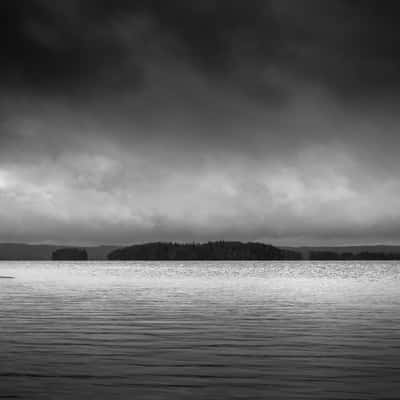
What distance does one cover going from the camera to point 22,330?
118 ft

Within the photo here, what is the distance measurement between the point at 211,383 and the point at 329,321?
2253 centimetres

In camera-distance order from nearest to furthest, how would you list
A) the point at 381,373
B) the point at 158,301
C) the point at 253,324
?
the point at 381,373 → the point at 253,324 → the point at 158,301

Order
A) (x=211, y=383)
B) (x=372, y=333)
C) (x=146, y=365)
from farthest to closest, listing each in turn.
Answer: (x=372, y=333)
(x=146, y=365)
(x=211, y=383)

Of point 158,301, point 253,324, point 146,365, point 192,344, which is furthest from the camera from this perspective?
point 158,301

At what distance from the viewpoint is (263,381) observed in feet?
70.7

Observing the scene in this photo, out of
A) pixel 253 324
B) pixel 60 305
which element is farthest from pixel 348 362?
pixel 60 305

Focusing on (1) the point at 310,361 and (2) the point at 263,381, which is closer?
(2) the point at 263,381

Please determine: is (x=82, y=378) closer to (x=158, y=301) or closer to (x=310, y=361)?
(x=310, y=361)

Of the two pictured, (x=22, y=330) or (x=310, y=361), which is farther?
(x=22, y=330)

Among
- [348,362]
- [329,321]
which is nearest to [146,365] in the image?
[348,362]

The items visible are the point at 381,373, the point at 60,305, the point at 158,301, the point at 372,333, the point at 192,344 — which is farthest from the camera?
the point at 158,301

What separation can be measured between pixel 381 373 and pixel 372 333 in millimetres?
12421

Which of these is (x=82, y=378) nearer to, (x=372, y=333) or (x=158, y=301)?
(x=372, y=333)

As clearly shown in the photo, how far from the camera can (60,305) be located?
54875 millimetres
